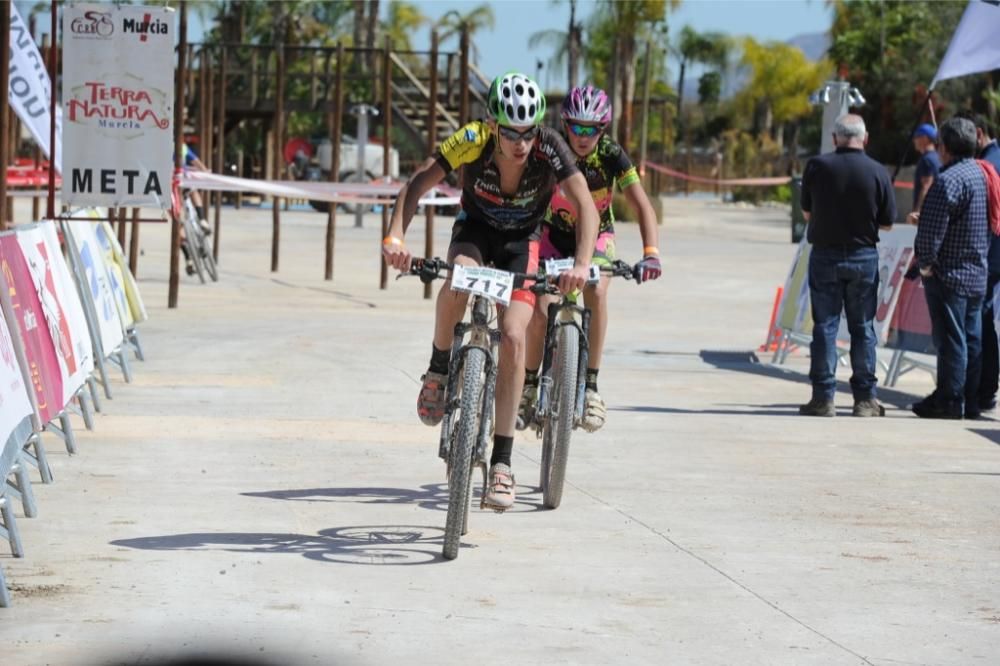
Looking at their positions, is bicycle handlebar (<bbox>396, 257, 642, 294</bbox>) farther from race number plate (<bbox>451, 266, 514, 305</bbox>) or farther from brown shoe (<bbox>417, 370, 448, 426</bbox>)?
brown shoe (<bbox>417, 370, 448, 426</bbox>)

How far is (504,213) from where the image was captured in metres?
7.75

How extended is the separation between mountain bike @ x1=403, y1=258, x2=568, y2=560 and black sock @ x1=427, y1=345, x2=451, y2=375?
13.5 inches

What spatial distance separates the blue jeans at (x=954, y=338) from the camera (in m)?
12.1

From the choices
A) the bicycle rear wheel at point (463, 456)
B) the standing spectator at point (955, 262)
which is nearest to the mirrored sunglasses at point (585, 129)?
the bicycle rear wheel at point (463, 456)

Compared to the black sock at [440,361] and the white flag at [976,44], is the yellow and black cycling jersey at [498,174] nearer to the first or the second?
the black sock at [440,361]

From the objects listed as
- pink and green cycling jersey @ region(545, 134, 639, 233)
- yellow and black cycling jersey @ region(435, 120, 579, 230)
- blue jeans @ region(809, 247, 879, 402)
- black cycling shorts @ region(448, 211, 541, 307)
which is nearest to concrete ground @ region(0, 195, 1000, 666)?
blue jeans @ region(809, 247, 879, 402)

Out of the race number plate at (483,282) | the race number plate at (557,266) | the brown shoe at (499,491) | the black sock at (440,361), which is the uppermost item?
the race number plate at (557,266)

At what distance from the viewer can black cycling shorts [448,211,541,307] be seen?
25.5ft

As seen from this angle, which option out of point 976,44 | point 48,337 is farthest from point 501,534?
point 976,44

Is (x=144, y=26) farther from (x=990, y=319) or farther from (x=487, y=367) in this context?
(x=487, y=367)

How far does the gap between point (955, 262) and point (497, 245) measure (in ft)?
17.0

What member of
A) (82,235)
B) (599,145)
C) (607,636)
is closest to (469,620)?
(607,636)

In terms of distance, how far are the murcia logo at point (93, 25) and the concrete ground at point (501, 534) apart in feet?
8.49

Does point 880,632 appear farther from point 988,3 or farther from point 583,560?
point 988,3
